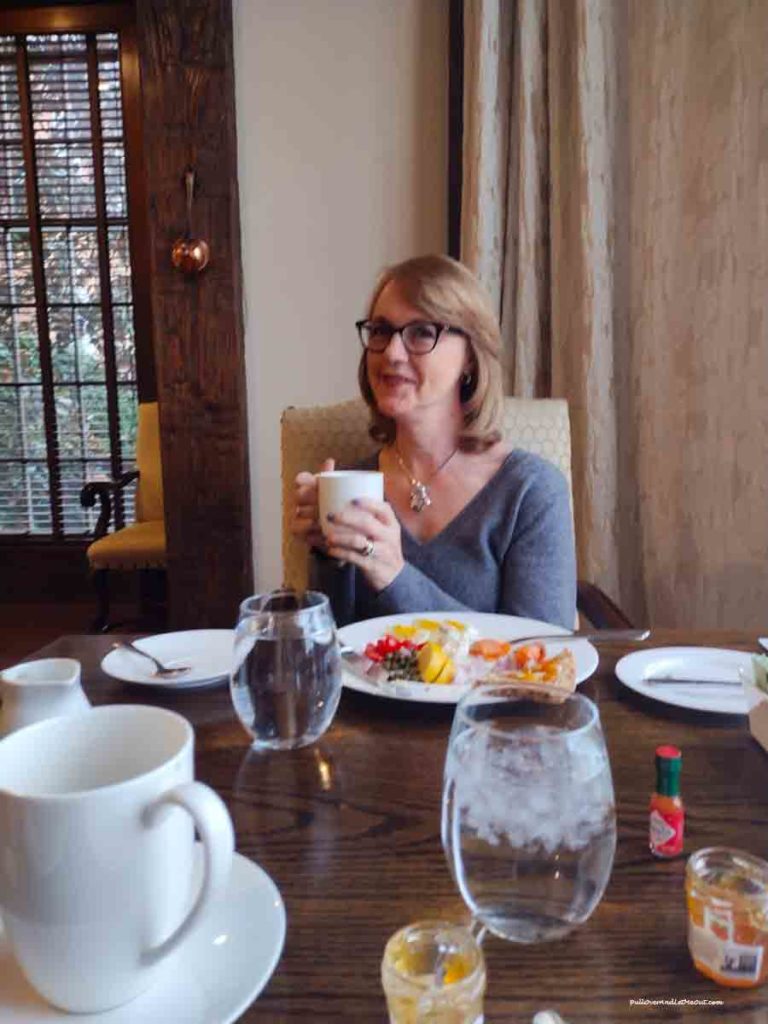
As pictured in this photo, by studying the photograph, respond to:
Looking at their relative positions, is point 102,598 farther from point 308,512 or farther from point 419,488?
point 308,512

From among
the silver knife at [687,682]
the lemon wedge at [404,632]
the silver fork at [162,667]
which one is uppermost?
the lemon wedge at [404,632]

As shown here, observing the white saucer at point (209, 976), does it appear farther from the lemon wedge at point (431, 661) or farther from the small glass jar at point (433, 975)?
the lemon wedge at point (431, 661)

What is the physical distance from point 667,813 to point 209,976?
31cm

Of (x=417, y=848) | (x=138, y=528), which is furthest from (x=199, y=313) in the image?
(x=417, y=848)

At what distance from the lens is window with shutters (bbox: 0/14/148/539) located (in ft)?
12.3

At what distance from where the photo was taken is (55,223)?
3830 mm

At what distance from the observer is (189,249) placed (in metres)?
2.27

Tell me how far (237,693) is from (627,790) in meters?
0.33

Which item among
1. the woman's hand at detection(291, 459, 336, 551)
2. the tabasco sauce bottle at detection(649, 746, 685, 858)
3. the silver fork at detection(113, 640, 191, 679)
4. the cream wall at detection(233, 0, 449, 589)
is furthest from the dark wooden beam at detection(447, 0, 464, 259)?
the tabasco sauce bottle at detection(649, 746, 685, 858)

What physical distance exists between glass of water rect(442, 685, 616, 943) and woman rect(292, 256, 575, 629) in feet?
2.42

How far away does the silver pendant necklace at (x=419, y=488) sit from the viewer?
1496 mm

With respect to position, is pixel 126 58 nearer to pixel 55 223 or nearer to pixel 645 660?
pixel 55 223

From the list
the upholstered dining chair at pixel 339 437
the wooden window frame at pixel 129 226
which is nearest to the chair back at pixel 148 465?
the wooden window frame at pixel 129 226

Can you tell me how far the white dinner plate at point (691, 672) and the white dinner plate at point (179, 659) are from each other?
1.46 ft
